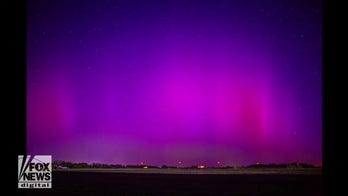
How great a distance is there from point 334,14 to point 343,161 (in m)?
1.83

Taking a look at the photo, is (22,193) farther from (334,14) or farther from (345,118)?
(334,14)

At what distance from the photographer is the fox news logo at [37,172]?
7848mm

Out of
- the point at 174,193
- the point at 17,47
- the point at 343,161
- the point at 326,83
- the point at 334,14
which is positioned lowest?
the point at 174,193

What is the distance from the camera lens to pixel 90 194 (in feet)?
29.2

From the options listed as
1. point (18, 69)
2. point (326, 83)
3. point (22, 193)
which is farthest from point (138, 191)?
point (326, 83)

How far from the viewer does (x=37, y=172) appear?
8.10 m

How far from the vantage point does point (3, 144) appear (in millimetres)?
5707

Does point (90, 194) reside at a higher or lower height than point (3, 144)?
lower

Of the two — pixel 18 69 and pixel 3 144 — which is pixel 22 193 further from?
pixel 18 69

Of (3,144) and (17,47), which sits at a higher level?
(17,47)

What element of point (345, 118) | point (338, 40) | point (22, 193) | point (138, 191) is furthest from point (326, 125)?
point (138, 191)

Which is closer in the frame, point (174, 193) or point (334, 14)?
point (334, 14)

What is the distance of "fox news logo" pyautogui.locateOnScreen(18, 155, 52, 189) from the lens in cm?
785

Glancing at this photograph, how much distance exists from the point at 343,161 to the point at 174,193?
4.32 m
